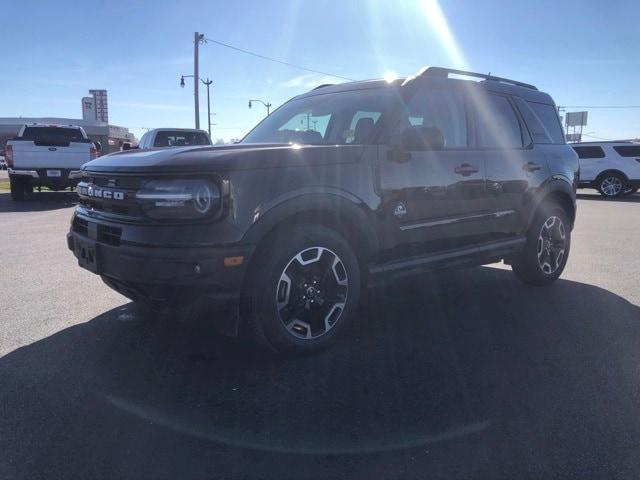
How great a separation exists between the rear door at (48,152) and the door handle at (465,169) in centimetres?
1139

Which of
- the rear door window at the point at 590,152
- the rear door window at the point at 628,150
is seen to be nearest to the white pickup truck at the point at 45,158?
the rear door window at the point at 590,152

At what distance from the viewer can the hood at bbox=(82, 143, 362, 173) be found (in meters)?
3.09

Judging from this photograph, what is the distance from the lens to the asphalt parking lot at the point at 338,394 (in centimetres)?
242

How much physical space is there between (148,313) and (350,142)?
7.13 feet

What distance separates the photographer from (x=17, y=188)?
1409cm

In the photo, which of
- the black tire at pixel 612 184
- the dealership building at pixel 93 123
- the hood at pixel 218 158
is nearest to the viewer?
the hood at pixel 218 158

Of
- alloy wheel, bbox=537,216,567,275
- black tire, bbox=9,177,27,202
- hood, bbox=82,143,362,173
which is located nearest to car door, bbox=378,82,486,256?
hood, bbox=82,143,362,173

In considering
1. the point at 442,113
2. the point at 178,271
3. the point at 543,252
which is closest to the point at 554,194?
the point at 543,252

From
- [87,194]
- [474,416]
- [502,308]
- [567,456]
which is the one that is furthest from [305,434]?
[502,308]

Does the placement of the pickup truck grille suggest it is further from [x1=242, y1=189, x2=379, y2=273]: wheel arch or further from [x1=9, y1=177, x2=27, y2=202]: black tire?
[x1=9, y1=177, x2=27, y2=202]: black tire

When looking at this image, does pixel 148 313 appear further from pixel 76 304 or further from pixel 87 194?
pixel 87 194

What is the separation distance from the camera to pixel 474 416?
2820 millimetres

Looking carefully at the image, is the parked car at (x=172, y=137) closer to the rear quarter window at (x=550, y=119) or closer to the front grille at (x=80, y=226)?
the rear quarter window at (x=550, y=119)

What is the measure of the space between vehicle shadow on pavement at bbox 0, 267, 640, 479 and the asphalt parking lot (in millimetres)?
10
